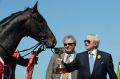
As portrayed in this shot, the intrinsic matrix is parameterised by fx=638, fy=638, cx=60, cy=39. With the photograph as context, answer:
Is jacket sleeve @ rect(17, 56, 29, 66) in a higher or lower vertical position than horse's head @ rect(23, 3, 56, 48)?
lower

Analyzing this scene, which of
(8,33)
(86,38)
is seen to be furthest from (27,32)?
(86,38)

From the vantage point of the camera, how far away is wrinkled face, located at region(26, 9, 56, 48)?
13.9 meters

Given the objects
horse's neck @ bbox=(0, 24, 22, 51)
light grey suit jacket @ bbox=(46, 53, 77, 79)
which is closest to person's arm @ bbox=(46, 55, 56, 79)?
light grey suit jacket @ bbox=(46, 53, 77, 79)

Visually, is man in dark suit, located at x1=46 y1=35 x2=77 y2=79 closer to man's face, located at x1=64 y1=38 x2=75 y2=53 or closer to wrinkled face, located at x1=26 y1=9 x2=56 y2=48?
man's face, located at x1=64 y1=38 x2=75 y2=53

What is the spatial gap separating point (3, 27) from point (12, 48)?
0.49 meters

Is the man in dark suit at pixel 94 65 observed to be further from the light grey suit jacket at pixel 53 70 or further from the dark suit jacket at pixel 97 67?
the light grey suit jacket at pixel 53 70

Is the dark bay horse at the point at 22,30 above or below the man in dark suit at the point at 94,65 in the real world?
above

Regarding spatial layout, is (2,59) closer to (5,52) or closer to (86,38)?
(5,52)

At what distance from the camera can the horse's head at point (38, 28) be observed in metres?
13.9

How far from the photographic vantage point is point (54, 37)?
14047 millimetres

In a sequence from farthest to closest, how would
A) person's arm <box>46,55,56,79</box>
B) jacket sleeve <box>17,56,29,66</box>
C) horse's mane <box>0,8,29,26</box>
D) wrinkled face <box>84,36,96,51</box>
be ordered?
person's arm <box>46,55,56,79</box> < jacket sleeve <box>17,56,29,66</box> < horse's mane <box>0,8,29,26</box> < wrinkled face <box>84,36,96,51</box>

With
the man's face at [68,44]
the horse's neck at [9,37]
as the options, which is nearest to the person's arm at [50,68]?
the man's face at [68,44]

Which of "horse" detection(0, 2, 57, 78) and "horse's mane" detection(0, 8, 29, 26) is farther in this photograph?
"horse's mane" detection(0, 8, 29, 26)

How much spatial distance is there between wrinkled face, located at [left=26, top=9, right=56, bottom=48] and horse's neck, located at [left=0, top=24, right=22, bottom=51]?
32 centimetres
